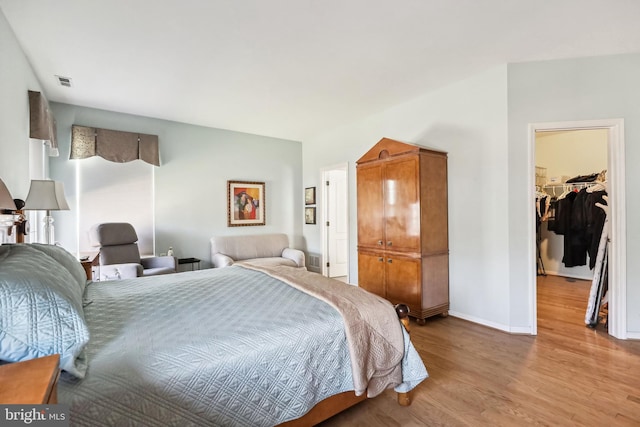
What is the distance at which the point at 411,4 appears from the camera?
2.21m

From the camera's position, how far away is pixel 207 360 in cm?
131

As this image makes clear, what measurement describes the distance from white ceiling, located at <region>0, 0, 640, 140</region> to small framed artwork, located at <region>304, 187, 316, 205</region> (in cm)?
223

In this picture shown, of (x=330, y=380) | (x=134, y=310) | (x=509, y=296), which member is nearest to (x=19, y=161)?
(x=134, y=310)

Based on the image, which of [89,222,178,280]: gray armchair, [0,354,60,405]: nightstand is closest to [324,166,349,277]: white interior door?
[89,222,178,280]: gray armchair

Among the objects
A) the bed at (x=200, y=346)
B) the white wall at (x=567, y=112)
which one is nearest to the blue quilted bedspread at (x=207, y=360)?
the bed at (x=200, y=346)

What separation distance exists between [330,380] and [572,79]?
3495 mm

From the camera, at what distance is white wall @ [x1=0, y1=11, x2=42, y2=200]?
2.28m

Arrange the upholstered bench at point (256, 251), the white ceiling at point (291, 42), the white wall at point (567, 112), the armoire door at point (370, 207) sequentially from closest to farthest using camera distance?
the white ceiling at point (291, 42) < the white wall at point (567, 112) < the armoire door at point (370, 207) < the upholstered bench at point (256, 251)

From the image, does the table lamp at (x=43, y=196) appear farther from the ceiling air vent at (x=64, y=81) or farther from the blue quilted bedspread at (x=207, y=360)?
the ceiling air vent at (x=64, y=81)

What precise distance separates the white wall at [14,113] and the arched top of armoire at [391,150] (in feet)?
10.9

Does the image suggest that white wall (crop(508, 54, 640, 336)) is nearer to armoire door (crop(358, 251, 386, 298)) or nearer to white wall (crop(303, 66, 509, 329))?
white wall (crop(303, 66, 509, 329))

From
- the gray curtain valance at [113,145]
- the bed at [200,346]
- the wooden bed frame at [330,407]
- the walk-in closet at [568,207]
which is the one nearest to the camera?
the bed at [200,346]

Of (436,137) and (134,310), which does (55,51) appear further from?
(436,137)

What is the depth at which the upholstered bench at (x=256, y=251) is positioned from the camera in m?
4.99
